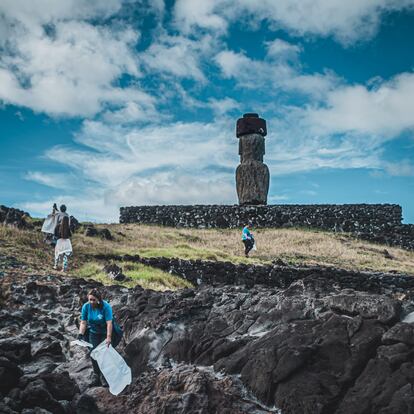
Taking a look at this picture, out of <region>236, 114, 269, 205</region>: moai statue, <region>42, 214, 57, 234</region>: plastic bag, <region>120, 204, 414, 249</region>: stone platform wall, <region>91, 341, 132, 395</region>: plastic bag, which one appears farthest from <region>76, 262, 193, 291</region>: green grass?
<region>236, 114, 269, 205</region>: moai statue

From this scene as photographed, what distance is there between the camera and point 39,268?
15.6m

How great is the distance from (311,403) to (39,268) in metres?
11.5

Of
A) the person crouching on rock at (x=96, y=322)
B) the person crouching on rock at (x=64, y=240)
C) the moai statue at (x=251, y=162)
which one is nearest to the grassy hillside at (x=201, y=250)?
the person crouching on rock at (x=64, y=240)

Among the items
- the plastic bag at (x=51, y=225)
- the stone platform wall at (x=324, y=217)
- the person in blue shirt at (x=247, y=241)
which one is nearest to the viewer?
the plastic bag at (x=51, y=225)

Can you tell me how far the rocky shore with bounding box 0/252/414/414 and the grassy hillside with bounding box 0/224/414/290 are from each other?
6401 millimetres

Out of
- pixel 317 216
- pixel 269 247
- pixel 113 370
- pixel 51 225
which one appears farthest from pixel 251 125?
pixel 113 370

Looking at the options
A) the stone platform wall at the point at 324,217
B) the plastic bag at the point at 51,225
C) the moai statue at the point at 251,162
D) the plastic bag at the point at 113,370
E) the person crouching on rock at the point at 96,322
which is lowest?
Answer: the plastic bag at the point at 113,370

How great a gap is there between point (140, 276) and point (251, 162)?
63.2 feet

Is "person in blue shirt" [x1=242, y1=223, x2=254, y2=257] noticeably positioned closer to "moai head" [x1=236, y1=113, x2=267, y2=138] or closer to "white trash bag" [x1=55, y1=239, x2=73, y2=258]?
"white trash bag" [x1=55, y1=239, x2=73, y2=258]

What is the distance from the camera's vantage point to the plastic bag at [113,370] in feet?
23.0

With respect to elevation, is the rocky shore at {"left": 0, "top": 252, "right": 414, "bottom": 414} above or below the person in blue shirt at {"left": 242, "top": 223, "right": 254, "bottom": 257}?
below

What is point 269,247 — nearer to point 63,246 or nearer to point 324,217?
point 324,217

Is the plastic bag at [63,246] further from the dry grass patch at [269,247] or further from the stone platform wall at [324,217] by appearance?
the stone platform wall at [324,217]

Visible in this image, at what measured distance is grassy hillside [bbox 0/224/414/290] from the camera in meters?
17.1
